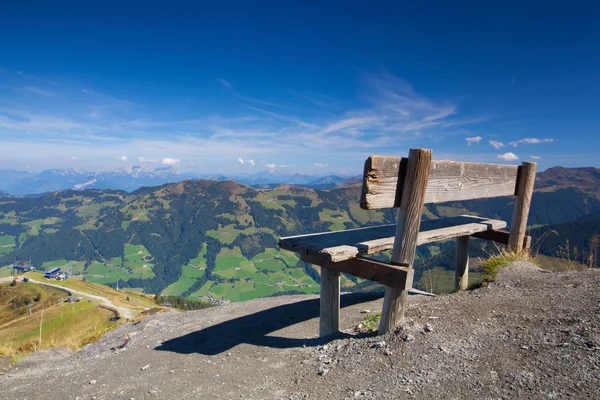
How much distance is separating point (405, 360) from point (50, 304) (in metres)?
144

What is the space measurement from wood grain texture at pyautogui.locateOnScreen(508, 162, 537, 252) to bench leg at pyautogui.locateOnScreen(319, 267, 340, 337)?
15.8ft

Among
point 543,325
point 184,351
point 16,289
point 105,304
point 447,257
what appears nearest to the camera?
point 543,325

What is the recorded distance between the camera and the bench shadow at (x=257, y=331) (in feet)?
22.0

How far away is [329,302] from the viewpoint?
6250 millimetres

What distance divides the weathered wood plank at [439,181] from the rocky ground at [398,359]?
1.91 metres

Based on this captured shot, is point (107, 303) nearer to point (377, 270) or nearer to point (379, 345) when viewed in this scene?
point (379, 345)

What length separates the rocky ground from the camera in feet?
12.1

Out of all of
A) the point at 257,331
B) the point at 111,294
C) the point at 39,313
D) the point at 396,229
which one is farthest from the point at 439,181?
the point at 111,294

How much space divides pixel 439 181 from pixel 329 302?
291 centimetres

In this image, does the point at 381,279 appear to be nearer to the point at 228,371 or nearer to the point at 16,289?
the point at 228,371

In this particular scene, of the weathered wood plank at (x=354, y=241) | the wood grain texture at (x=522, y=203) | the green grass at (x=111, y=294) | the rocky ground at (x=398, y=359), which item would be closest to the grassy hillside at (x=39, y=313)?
the green grass at (x=111, y=294)

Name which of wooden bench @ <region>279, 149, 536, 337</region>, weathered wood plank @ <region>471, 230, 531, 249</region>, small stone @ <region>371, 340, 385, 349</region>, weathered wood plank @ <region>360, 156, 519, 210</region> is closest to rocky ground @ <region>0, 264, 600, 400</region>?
small stone @ <region>371, 340, 385, 349</region>

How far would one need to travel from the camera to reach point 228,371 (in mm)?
5375

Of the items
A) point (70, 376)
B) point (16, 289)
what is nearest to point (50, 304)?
point (16, 289)
